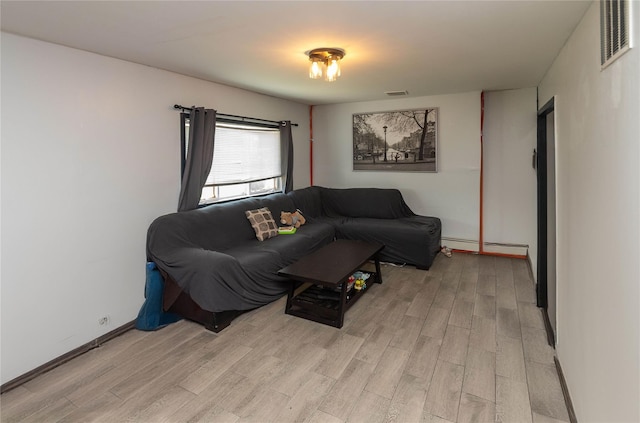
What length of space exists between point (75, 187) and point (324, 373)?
2.27 m

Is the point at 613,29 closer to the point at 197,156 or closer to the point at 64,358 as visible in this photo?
the point at 197,156

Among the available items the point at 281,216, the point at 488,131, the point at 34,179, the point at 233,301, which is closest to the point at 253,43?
the point at 34,179

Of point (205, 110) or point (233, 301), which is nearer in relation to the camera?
point (233, 301)

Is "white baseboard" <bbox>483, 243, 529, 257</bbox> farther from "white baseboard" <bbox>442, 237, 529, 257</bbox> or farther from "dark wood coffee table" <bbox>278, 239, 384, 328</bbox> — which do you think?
"dark wood coffee table" <bbox>278, 239, 384, 328</bbox>

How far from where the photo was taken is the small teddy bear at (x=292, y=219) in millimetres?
4430

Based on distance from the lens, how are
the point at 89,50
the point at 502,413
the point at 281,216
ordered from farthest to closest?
the point at 281,216 < the point at 89,50 < the point at 502,413

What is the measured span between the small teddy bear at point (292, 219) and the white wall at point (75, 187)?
143 centimetres

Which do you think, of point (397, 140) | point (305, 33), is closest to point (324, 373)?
point (305, 33)

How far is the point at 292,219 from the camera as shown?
4488 millimetres

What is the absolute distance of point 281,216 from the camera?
4465 mm

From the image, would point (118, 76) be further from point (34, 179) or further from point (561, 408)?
point (561, 408)

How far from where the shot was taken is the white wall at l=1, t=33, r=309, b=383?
2.26 metres

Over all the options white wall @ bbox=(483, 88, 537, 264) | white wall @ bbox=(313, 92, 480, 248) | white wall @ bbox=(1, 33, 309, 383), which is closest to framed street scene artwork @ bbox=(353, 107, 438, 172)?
white wall @ bbox=(313, 92, 480, 248)

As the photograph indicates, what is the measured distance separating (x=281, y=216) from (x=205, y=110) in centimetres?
159
